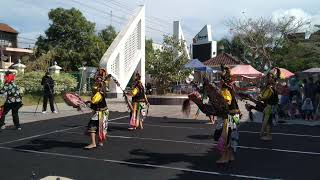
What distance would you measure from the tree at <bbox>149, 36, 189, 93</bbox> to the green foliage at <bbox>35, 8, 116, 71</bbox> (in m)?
22.0

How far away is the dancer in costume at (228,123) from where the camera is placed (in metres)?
8.88

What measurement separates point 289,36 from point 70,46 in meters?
25.6

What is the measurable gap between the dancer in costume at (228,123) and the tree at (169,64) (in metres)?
17.0

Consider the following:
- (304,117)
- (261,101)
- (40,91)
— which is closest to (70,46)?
(40,91)

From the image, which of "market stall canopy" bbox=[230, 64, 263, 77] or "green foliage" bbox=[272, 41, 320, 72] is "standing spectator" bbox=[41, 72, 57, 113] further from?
"green foliage" bbox=[272, 41, 320, 72]

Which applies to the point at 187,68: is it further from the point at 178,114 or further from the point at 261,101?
the point at 261,101

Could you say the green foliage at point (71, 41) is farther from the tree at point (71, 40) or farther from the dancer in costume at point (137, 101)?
the dancer in costume at point (137, 101)

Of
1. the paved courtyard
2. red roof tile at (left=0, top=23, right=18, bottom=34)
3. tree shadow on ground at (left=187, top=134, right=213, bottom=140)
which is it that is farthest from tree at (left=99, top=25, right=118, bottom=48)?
tree shadow on ground at (left=187, top=134, right=213, bottom=140)

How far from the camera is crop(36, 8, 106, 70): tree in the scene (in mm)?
47750

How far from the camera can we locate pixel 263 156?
9938 millimetres

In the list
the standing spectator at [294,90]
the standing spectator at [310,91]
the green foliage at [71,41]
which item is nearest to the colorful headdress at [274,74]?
the standing spectator at [294,90]

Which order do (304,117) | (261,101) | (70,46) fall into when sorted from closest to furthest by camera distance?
(261,101) < (304,117) < (70,46)

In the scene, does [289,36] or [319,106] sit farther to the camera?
[289,36]

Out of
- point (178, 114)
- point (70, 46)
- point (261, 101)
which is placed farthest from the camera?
point (70, 46)
